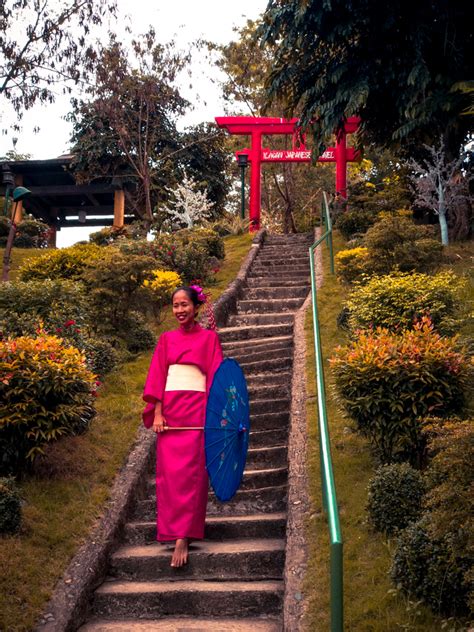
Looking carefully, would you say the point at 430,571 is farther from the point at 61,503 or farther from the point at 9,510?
the point at 61,503

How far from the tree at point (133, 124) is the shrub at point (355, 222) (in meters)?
6.34

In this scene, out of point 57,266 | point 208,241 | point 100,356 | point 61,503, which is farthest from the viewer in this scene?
point 208,241

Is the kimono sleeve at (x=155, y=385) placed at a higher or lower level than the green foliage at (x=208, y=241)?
lower

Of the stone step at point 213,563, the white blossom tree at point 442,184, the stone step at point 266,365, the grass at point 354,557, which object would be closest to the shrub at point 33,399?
the stone step at point 213,563

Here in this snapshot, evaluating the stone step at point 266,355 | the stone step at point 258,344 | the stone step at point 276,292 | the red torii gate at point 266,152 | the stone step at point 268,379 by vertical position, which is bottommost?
the stone step at point 268,379

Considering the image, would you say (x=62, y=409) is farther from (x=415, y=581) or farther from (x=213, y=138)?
(x=213, y=138)

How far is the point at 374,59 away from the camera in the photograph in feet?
38.5

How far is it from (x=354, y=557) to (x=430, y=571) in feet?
2.77

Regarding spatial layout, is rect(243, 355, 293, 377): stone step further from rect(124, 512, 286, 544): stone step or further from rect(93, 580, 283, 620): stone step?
rect(93, 580, 283, 620): stone step

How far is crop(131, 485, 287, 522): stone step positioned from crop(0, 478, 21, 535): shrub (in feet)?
3.59

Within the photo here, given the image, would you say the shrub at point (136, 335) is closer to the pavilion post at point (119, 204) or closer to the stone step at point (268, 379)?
the stone step at point (268, 379)

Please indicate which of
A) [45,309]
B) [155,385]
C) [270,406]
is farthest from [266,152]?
[155,385]

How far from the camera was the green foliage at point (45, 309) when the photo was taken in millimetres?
8383

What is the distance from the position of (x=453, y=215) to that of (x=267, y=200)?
1893 centimetres
